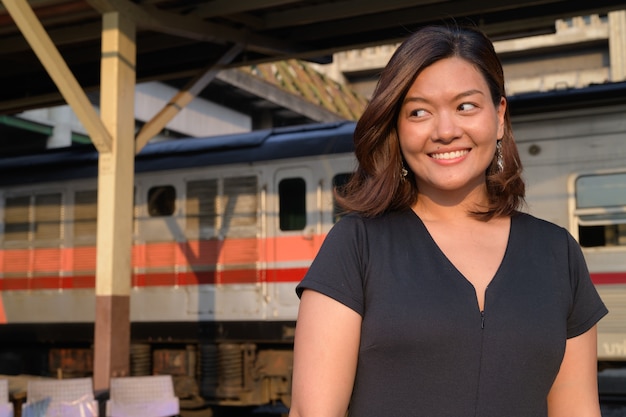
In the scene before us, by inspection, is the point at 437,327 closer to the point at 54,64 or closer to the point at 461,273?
the point at 461,273

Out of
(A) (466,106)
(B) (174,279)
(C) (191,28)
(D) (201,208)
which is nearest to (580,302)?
(A) (466,106)

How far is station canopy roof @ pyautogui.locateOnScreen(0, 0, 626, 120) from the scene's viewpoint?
27.3 feet

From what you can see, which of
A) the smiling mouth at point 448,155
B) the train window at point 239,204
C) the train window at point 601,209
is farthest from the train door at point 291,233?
the smiling mouth at point 448,155

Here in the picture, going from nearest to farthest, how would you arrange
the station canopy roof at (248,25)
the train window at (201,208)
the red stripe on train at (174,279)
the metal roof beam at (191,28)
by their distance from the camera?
1. the metal roof beam at (191,28)
2. the station canopy roof at (248,25)
3. the red stripe on train at (174,279)
4. the train window at (201,208)

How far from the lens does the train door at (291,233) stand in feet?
32.5

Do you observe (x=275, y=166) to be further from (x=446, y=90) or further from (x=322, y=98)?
(x=322, y=98)

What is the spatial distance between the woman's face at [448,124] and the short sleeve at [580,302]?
0.31 m

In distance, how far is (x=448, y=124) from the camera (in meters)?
1.82

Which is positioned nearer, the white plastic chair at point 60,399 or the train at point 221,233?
the white plastic chair at point 60,399

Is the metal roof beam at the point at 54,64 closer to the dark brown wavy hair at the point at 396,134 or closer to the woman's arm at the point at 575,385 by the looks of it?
the dark brown wavy hair at the point at 396,134

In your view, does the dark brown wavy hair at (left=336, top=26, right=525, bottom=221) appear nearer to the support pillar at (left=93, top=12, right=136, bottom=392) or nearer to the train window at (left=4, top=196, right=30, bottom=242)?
the support pillar at (left=93, top=12, right=136, bottom=392)

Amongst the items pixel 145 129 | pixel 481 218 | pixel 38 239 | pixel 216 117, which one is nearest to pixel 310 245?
pixel 145 129

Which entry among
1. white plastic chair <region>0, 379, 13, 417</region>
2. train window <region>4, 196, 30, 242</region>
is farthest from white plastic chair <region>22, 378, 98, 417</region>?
train window <region>4, 196, 30, 242</region>

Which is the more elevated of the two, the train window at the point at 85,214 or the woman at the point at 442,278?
the train window at the point at 85,214
